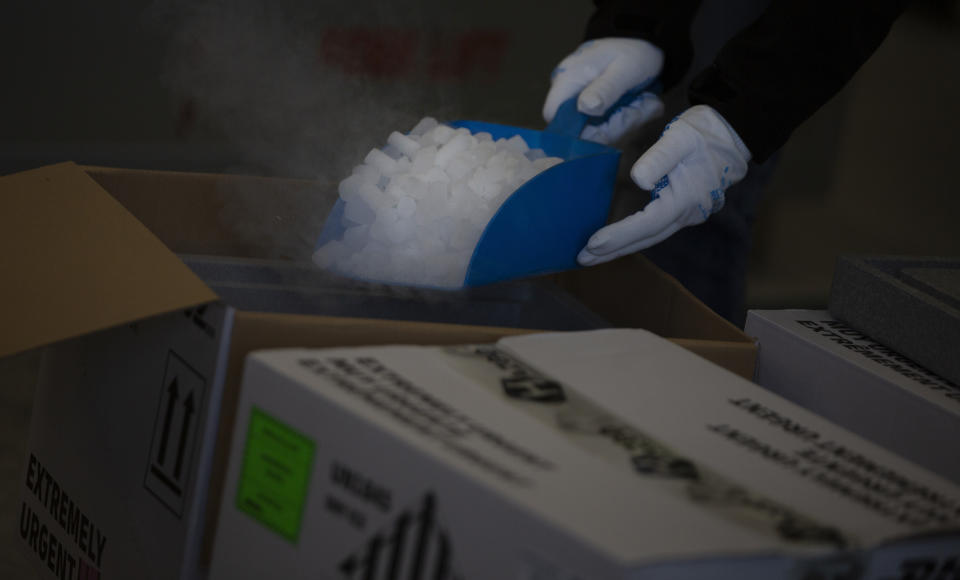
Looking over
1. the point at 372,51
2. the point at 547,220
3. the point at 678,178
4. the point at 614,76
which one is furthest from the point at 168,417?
the point at 372,51

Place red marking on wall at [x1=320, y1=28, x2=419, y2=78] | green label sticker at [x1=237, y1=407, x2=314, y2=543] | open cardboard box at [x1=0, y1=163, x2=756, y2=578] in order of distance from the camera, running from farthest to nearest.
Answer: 1. red marking on wall at [x1=320, y1=28, x2=419, y2=78]
2. open cardboard box at [x1=0, y1=163, x2=756, y2=578]
3. green label sticker at [x1=237, y1=407, x2=314, y2=543]

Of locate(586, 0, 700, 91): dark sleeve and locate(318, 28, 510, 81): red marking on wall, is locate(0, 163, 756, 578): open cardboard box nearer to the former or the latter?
locate(586, 0, 700, 91): dark sleeve

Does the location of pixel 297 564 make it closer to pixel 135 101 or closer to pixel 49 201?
pixel 49 201

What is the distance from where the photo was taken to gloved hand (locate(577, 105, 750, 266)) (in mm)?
1244

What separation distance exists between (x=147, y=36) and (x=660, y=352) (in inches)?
97.2

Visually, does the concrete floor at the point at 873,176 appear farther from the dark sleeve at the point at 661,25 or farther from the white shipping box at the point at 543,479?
the white shipping box at the point at 543,479

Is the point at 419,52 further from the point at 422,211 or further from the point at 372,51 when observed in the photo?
the point at 422,211

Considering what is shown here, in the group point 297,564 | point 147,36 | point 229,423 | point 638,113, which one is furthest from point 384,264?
point 147,36

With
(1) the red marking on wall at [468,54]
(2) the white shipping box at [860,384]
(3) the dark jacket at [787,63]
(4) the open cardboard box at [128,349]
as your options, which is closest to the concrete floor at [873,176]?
(1) the red marking on wall at [468,54]

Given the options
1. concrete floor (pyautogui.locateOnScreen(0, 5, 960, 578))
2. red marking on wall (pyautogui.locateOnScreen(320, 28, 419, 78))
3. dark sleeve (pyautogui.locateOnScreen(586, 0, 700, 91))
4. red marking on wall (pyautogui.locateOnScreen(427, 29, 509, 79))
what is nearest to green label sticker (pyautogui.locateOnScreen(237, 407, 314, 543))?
dark sleeve (pyautogui.locateOnScreen(586, 0, 700, 91))

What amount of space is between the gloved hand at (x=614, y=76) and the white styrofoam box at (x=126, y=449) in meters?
0.77

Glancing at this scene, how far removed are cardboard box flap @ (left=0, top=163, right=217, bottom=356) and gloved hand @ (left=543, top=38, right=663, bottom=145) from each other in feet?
2.36

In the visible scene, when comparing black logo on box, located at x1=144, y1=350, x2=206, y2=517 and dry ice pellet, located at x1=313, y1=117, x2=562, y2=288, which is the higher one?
dry ice pellet, located at x1=313, y1=117, x2=562, y2=288

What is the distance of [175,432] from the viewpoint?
0.93m
